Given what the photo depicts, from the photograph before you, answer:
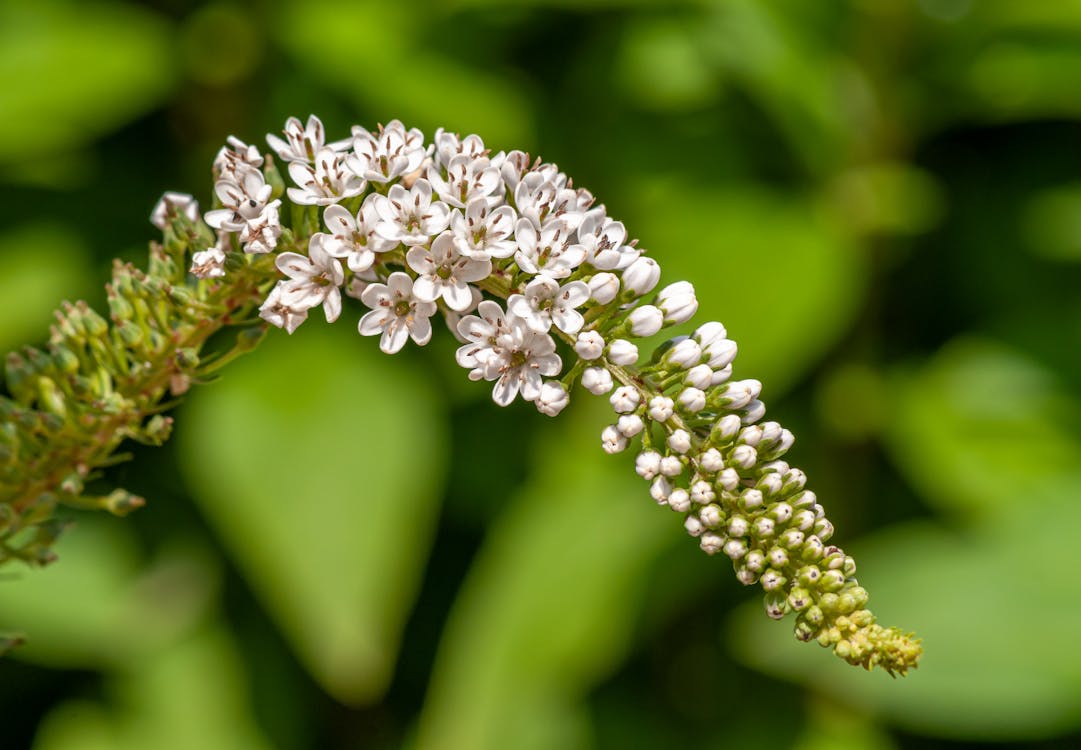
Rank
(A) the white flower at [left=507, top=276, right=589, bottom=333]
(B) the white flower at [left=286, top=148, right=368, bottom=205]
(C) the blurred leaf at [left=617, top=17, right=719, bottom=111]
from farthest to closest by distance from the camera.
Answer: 1. (C) the blurred leaf at [left=617, top=17, right=719, bottom=111]
2. (B) the white flower at [left=286, top=148, right=368, bottom=205]
3. (A) the white flower at [left=507, top=276, right=589, bottom=333]

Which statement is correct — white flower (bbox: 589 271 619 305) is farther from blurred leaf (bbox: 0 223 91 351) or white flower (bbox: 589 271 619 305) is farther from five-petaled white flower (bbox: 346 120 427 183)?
blurred leaf (bbox: 0 223 91 351)

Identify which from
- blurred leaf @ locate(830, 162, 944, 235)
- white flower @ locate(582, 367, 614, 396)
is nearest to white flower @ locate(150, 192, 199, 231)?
white flower @ locate(582, 367, 614, 396)

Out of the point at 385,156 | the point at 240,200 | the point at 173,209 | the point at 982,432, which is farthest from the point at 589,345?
the point at 982,432

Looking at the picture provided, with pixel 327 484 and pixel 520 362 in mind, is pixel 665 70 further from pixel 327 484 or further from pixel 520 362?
pixel 520 362

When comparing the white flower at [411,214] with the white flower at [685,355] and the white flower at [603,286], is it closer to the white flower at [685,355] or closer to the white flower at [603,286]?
the white flower at [603,286]

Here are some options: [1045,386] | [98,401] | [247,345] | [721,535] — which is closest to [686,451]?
[721,535]

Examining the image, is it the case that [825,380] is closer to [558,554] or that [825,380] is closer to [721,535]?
[558,554]
